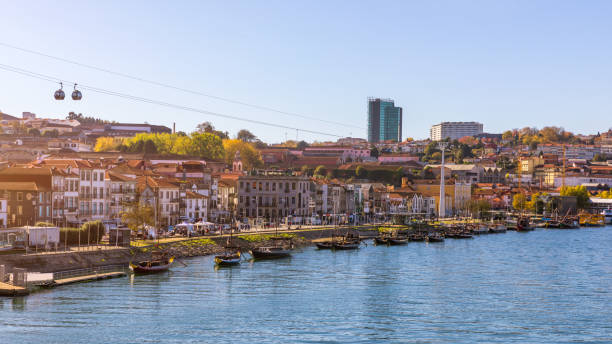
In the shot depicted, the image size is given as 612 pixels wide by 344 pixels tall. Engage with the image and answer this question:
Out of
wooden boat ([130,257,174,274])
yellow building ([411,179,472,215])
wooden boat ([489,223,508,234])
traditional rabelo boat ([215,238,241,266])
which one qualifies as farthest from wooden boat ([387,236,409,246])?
yellow building ([411,179,472,215])

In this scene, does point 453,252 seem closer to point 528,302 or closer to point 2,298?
point 528,302

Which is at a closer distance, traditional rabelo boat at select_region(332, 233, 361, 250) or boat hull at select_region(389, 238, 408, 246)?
traditional rabelo boat at select_region(332, 233, 361, 250)

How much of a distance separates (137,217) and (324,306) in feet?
101

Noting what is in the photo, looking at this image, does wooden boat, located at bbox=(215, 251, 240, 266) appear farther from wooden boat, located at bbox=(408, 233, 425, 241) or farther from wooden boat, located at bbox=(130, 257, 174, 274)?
wooden boat, located at bbox=(408, 233, 425, 241)

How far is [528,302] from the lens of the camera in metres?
50.1

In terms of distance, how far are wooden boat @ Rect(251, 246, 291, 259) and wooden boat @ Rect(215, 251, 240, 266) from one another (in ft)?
21.7

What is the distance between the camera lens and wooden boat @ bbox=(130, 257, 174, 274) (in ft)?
186

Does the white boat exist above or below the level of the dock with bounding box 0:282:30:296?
above

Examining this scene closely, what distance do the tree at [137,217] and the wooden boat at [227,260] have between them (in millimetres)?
11372

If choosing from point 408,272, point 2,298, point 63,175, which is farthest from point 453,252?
point 2,298

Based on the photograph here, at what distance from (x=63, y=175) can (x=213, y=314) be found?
37.2m

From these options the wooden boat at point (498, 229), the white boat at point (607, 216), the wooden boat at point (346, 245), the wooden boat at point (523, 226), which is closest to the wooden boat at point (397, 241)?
the wooden boat at point (346, 245)

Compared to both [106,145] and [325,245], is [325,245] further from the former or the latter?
[106,145]

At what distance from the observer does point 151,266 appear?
57188 millimetres
